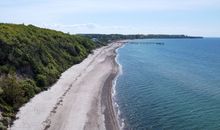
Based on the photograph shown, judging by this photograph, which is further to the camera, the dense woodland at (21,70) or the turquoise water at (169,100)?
the dense woodland at (21,70)

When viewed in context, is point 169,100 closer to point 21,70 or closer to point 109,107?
point 109,107

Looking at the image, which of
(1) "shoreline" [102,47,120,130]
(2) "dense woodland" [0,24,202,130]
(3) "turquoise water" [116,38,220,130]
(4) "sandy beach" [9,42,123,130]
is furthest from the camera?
(2) "dense woodland" [0,24,202,130]

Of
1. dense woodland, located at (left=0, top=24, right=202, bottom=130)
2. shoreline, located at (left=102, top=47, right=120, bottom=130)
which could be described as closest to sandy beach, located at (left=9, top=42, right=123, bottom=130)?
shoreline, located at (left=102, top=47, right=120, bottom=130)

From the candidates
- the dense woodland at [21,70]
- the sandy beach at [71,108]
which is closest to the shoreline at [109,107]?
the sandy beach at [71,108]

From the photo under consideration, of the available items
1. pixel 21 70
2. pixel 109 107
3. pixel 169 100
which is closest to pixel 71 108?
pixel 109 107

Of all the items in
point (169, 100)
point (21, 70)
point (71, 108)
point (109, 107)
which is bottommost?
point (169, 100)

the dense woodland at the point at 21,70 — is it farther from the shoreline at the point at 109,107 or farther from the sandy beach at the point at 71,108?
the shoreline at the point at 109,107

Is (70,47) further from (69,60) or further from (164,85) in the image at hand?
(164,85)

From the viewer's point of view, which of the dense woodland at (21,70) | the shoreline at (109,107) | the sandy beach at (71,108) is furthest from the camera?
the dense woodland at (21,70)

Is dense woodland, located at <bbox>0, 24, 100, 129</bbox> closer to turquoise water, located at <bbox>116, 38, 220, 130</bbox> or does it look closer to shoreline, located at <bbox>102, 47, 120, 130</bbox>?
shoreline, located at <bbox>102, 47, 120, 130</bbox>
